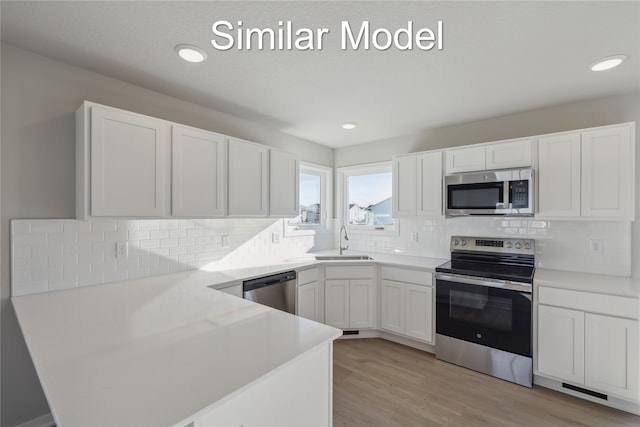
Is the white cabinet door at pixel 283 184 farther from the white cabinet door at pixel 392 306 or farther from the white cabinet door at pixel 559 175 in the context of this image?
the white cabinet door at pixel 559 175

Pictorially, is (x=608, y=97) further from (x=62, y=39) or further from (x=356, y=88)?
(x=62, y=39)

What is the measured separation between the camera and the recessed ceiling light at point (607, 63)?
6.33 ft

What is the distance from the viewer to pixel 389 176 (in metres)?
4.02

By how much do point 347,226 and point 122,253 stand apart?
2.84 meters

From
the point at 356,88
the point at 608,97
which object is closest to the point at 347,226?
the point at 356,88

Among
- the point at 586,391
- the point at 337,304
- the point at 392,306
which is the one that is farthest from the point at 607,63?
the point at 337,304

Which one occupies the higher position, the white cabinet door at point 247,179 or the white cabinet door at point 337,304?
the white cabinet door at point 247,179

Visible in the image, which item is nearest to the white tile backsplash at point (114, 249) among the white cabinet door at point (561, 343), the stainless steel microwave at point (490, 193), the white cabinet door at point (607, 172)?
the stainless steel microwave at point (490, 193)

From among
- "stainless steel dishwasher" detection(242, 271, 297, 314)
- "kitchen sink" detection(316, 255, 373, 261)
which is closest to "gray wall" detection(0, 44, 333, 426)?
"stainless steel dishwasher" detection(242, 271, 297, 314)

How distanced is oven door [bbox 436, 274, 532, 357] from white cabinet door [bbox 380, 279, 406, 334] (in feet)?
1.27

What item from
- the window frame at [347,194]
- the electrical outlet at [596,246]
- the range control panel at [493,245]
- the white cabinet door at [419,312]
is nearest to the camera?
the electrical outlet at [596,246]

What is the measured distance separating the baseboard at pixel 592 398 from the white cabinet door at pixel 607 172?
54.2 inches

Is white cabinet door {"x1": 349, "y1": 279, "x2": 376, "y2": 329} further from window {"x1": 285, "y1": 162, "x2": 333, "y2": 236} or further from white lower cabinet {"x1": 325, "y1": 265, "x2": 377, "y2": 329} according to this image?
window {"x1": 285, "y1": 162, "x2": 333, "y2": 236}

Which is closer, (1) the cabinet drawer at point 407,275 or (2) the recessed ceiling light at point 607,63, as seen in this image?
(2) the recessed ceiling light at point 607,63
